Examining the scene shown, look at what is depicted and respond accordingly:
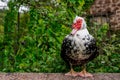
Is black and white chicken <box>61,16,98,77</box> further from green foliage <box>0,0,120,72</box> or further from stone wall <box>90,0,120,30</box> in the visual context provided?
stone wall <box>90,0,120,30</box>

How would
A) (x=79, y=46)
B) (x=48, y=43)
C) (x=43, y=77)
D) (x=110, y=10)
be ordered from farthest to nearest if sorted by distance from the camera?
1. (x=110, y=10)
2. (x=48, y=43)
3. (x=43, y=77)
4. (x=79, y=46)

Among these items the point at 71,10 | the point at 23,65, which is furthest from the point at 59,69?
the point at 71,10

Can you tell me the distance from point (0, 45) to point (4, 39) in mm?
146

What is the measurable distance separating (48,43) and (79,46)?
1603 mm

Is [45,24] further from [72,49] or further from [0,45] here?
[72,49]

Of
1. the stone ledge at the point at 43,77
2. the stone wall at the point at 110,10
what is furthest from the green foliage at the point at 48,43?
the stone wall at the point at 110,10

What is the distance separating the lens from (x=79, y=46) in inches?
138

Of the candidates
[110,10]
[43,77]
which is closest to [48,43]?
[43,77]

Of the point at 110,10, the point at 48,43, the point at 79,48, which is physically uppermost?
the point at 79,48

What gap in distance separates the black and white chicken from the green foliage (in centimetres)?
70

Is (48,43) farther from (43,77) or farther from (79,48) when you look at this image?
(79,48)

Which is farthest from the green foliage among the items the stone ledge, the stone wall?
the stone wall

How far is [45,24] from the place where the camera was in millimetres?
5164

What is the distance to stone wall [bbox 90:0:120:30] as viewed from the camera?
10.1 metres
